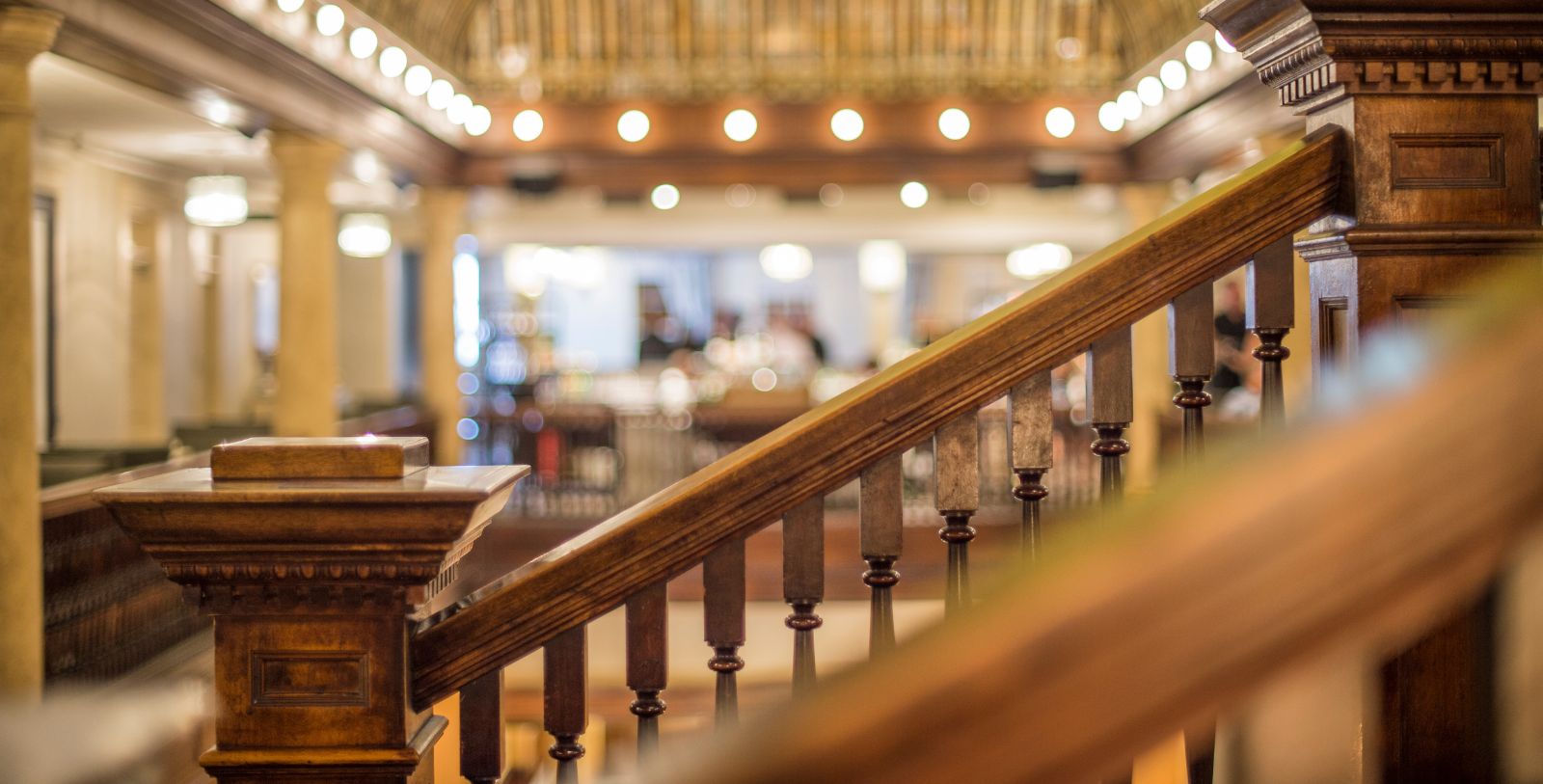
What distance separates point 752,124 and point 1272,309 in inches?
345

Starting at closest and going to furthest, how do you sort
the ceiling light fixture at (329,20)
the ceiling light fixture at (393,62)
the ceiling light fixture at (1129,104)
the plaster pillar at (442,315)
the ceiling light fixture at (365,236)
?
the ceiling light fixture at (329,20) → the ceiling light fixture at (393,62) → the ceiling light fixture at (1129,104) → the plaster pillar at (442,315) → the ceiling light fixture at (365,236)

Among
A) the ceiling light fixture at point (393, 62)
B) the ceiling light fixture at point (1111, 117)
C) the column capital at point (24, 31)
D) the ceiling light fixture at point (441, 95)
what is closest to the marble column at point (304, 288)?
the ceiling light fixture at point (393, 62)

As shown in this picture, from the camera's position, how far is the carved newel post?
116cm

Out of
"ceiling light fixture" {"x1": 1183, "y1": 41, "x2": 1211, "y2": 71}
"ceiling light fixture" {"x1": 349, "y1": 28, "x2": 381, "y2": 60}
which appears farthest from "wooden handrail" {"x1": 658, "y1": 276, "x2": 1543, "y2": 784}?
"ceiling light fixture" {"x1": 1183, "y1": 41, "x2": 1211, "y2": 71}

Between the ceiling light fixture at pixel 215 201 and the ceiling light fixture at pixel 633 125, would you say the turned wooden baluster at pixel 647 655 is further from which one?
the ceiling light fixture at pixel 215 201

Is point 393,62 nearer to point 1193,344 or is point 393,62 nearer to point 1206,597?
point 1193,344

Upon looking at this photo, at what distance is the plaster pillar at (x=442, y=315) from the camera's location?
10.1 metres

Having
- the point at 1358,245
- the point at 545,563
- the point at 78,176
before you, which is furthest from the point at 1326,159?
the point at 78,176

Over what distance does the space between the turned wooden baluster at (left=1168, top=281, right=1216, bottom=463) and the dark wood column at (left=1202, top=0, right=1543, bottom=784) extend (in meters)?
0.16

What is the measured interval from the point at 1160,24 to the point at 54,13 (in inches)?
295

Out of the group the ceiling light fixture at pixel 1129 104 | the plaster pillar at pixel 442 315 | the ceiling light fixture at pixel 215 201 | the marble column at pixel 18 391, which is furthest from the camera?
the plaster pillar at pixel 442 315

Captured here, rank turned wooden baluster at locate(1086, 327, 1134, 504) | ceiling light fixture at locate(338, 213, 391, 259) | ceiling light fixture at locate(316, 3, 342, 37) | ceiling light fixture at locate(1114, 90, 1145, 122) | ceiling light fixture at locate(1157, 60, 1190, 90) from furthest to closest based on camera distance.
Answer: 1. ceiling light fixture at locate(338, 213, 391, 259)
2. ceiling light fixture at locate(1114, 90, 1145, 122)
3. ceiling light fixture at locate(1157, 60, 1190, 90)
4. ceiling light fixture at locate(316, 3, 342, 37)
5. turned wooden baluster at locate(1086, 327, 1134, 504)

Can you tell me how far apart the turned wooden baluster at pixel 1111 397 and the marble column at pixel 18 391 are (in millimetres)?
4699

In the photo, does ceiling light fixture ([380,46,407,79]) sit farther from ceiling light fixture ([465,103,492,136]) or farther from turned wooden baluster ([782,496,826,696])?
turned wooden baluster ([782,496,826,696])
